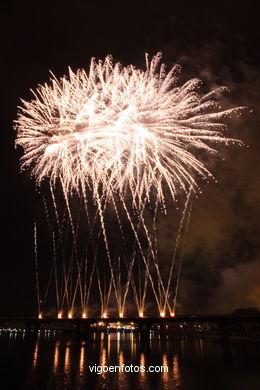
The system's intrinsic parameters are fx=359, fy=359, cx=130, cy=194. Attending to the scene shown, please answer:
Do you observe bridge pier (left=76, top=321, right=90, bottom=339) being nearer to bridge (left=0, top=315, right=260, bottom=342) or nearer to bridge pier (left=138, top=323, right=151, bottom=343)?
bridge (left=0, top=315, right=260, bottom=342)

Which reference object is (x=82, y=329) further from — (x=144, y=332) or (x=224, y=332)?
(x=224, y=332)

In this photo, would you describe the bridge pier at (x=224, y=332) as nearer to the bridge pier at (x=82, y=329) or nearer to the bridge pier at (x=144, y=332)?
the bridge pier at (x=144, y=332)

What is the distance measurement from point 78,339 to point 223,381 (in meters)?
53.4

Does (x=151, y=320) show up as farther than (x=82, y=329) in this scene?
No

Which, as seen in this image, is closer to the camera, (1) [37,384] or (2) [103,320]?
(1) [37,384]

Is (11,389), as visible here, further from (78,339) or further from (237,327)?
(237,327)

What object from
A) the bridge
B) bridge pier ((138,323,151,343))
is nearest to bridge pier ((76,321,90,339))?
the bridge

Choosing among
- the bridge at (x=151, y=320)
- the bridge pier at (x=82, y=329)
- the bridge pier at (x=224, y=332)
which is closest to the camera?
the bridge at (x=151, y=320)

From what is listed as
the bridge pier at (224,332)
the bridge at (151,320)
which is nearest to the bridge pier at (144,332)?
the bridge at (151,320)

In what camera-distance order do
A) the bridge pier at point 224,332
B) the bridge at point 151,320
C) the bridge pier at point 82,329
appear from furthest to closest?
1. the bridge pier at point 82,329
2. the bridge pier at point 224,332
3. the bridge at point 151,320

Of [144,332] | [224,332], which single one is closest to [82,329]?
[144,332]

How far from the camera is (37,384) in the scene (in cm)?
2977

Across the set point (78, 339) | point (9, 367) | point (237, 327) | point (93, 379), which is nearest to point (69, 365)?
point (9, 367)

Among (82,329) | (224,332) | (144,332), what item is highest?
(82,329)
